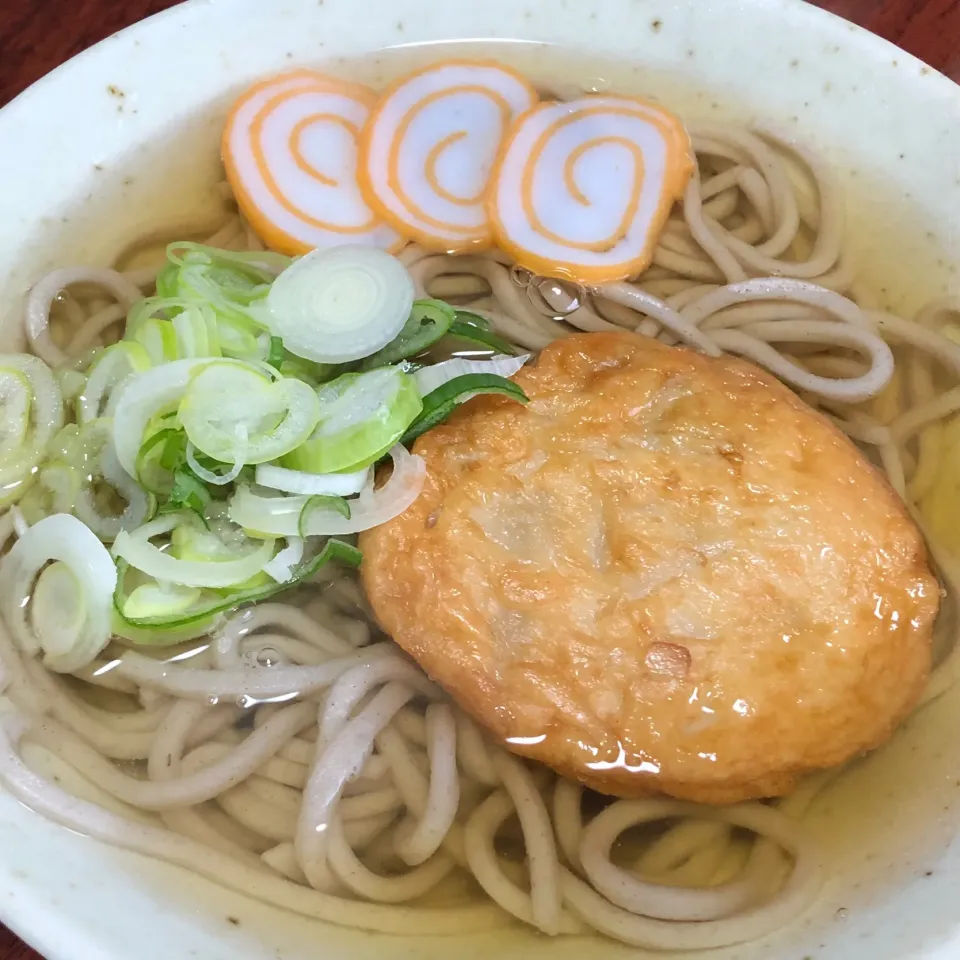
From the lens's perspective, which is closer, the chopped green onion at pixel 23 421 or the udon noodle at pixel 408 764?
the udon noodle at pixel 408 764

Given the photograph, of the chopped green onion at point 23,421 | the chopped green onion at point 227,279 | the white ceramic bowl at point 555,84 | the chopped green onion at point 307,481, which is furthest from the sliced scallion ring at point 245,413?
the white ceramic bowl at point 555,84

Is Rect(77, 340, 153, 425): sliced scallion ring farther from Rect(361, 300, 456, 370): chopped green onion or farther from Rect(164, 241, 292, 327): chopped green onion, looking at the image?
Rect(361, 300, 456, 370): chopped green onion

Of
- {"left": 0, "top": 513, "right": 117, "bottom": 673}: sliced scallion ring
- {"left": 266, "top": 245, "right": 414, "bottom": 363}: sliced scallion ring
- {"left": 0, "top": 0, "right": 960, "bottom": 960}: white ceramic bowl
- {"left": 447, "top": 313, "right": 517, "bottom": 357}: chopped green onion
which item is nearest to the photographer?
{"left": 0, "top": 0, "right": 960, "bottom": 960}: white ceramic bowl

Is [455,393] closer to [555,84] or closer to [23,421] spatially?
[23,421]

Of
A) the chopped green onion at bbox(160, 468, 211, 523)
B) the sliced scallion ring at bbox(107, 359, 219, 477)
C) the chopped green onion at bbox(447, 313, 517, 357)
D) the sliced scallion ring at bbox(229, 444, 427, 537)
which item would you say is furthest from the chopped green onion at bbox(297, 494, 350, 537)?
the chopped green onion at bbox(447, 313, 517, 357)

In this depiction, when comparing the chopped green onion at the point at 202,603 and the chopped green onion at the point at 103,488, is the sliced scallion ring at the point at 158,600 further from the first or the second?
the chopped green onion at the point at 103,488

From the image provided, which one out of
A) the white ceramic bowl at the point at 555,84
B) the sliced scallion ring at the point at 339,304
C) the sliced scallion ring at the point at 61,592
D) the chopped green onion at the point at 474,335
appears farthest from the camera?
the chopped green onion at the point at 474,335

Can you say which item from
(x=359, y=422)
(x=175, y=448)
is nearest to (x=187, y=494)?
(x=175, y=448)
